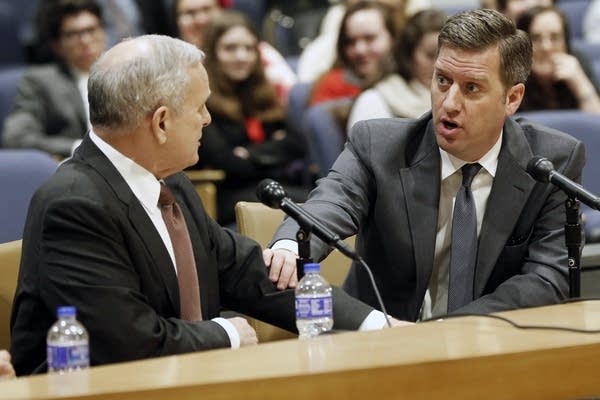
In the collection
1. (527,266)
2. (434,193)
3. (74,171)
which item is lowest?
(527,266)

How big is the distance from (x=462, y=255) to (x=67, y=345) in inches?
51.2

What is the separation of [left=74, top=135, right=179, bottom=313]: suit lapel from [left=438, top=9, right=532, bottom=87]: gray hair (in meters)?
1.00

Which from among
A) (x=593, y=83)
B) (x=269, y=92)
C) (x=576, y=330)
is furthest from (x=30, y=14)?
(x=576, y=330)

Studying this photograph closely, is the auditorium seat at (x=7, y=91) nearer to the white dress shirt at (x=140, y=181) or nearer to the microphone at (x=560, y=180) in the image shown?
the white dress shirt at (x=140, y=181)

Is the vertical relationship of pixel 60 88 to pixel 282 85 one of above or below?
above

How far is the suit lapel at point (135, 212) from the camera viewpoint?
2.63 meters

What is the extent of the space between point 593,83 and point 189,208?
Result: 3.36m

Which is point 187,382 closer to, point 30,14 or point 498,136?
point 498,136

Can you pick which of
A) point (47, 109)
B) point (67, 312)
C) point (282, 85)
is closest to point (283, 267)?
point (67, 312)

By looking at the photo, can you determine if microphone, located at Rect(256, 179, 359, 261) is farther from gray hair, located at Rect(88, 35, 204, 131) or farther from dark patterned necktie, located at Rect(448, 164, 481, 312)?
dark patterned necktie, located at Rect(448, 164, 481, 312)

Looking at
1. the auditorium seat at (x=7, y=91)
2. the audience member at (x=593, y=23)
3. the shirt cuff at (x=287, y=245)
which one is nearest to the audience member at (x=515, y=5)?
the audience member at (x=593, y=23)

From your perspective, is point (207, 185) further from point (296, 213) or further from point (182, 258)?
point (296, 213)

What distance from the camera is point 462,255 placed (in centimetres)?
316

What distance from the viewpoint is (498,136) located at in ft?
10.6
